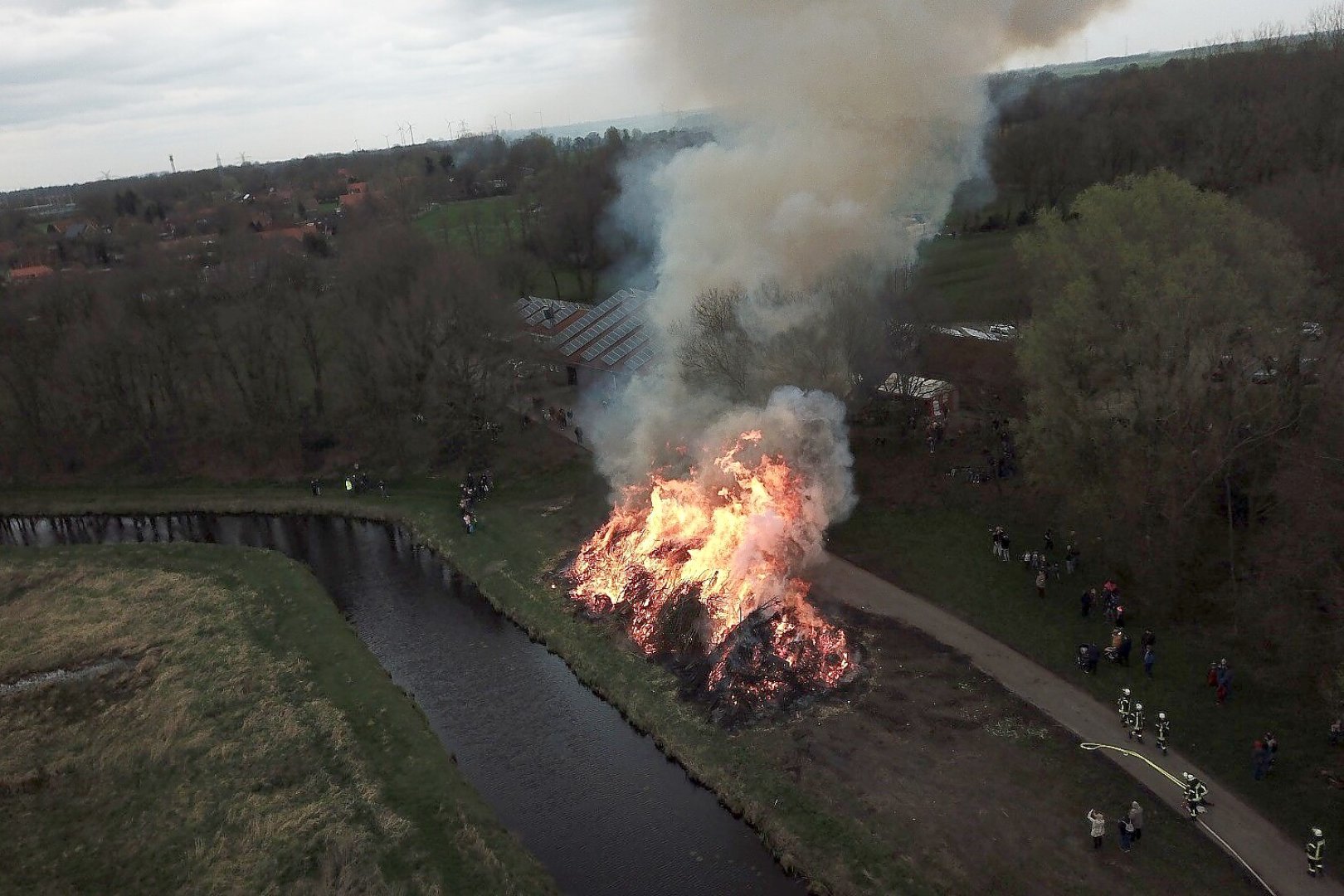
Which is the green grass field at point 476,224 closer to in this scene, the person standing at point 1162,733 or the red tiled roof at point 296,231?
the red tiled roof at point 296,231

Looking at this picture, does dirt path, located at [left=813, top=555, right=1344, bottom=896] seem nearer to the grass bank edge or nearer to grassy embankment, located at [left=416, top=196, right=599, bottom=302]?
the grass bank edge

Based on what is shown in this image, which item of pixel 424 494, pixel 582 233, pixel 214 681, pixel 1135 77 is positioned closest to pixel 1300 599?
pixel 214 681

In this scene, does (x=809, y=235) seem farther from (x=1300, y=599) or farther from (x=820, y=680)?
(x=1300, y=599)

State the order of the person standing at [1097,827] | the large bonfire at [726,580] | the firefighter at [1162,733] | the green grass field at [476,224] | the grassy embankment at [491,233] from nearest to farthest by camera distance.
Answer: the person standing at [1097,827]
the firefighter at [1162,733]
the large bonfire at [726,580]
the grassy embankment at [491,233]
the green grass field at [476,224]

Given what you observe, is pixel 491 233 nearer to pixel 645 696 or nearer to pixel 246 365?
pixel 246 365

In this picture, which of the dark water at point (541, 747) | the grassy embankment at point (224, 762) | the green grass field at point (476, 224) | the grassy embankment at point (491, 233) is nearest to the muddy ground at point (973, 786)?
the dark water at point (541, 747)

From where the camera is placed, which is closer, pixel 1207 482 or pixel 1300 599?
pixel 1300 599
